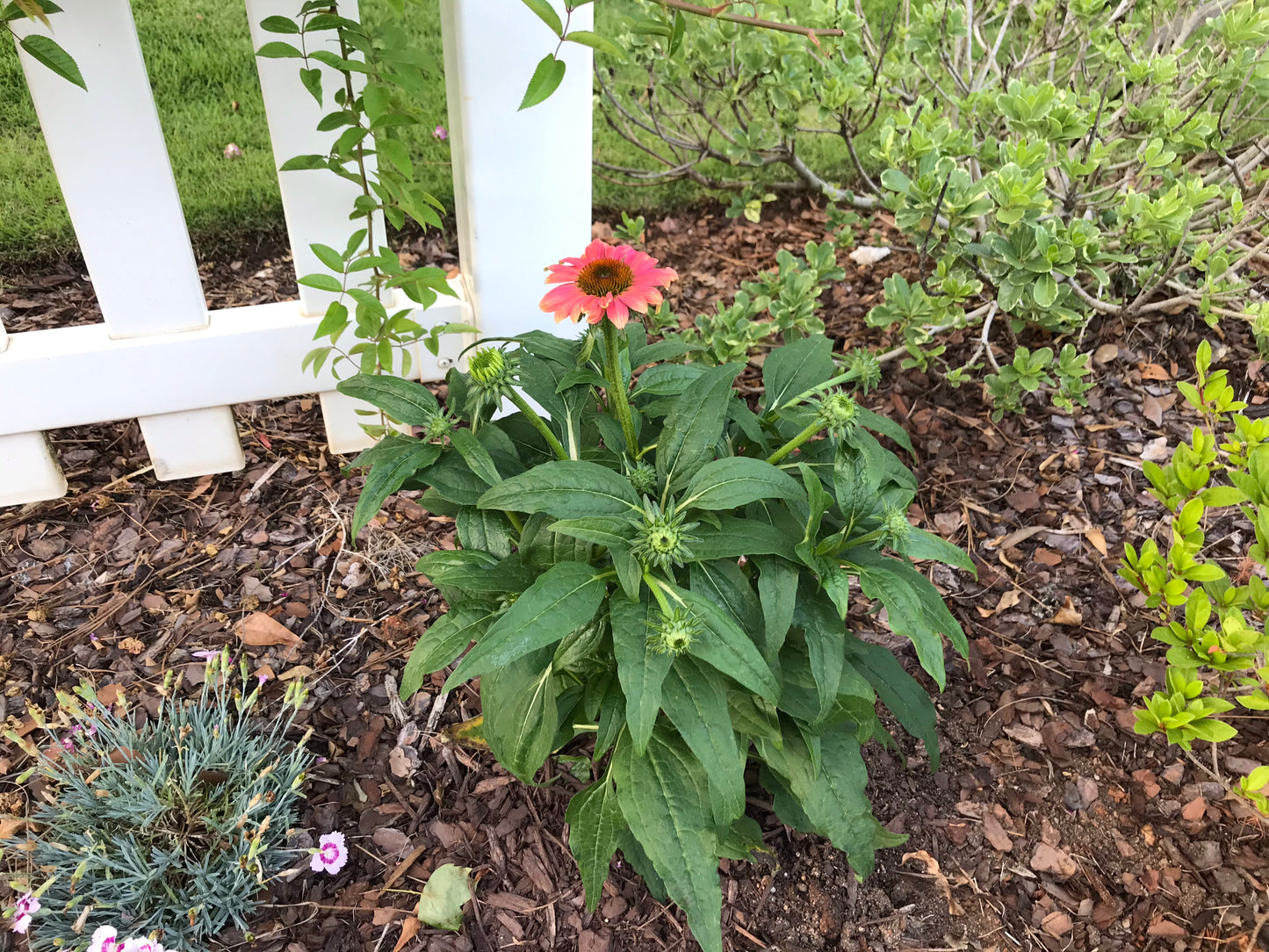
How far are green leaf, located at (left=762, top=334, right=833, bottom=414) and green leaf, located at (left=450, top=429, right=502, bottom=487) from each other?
486 millimetres

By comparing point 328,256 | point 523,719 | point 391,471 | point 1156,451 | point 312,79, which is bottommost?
point 1156,451

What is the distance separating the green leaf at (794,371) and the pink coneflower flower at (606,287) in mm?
325

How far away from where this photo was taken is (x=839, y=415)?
118cm

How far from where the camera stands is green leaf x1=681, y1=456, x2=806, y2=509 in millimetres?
1158

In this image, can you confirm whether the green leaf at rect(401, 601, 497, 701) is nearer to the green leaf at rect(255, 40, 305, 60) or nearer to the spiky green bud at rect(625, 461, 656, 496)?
the spiky green bud at rect(625, 461, 656, 496)

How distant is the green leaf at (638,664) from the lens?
1041 mm

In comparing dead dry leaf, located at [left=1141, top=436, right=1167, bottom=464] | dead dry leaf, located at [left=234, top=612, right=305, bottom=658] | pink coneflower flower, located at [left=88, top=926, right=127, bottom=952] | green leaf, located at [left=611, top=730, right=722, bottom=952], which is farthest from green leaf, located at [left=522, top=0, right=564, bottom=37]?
dead dry leaf, located at [left=1141, top=436, right=1167, bottom=464]

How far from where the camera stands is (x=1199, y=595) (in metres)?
1.40

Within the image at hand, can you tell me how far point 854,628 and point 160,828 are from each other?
1425mm

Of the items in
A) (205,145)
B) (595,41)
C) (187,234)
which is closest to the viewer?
(595,41)

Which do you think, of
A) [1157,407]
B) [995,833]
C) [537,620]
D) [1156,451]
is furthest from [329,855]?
[1157,407]

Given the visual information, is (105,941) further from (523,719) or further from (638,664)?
(638,664)

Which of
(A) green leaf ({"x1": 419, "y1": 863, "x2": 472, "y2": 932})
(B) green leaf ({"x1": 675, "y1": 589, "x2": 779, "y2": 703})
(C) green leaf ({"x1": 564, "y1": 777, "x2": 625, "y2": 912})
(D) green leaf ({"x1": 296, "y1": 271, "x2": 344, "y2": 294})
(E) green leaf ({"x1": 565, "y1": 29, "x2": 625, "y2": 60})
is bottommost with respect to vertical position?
(A) green leaf ({"x1": 419, "y1": 863, "x2": 472, "y2": 932})

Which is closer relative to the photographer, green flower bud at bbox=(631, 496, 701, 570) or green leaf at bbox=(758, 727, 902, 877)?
green flower bud at bbox=(631, 496, 701, 570)
